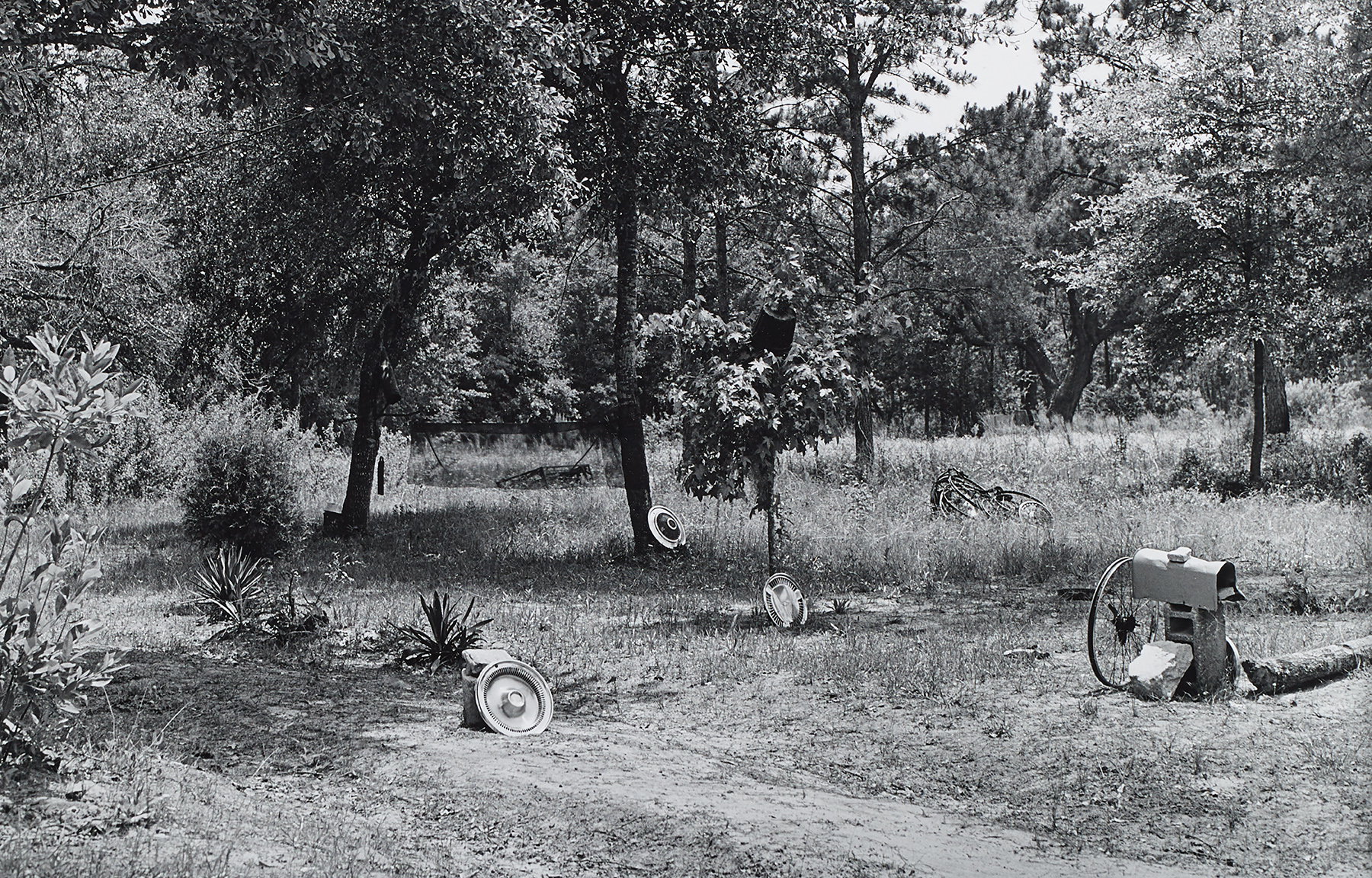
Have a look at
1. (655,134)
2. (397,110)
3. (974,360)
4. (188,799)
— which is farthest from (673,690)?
(974,360)

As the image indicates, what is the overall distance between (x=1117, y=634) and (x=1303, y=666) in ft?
3.63

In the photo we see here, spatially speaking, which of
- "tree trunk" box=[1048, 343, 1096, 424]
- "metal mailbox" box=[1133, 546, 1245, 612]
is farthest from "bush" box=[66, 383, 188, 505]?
"tree trunk" box=[1048, 343, 1096, 424]

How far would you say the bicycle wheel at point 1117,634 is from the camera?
684 cm

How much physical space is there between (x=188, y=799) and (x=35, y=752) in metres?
0.60

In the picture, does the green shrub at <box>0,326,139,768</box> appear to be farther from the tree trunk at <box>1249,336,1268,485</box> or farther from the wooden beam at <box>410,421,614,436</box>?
the tree trunk at <box>1249,336,1268,485</box>

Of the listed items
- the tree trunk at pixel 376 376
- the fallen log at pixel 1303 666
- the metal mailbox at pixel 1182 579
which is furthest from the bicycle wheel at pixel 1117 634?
the tree trunk at pixel 376 376

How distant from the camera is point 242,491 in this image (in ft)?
39.2

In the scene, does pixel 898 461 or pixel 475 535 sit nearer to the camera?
pixel 475 535

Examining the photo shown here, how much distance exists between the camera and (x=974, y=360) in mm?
51719

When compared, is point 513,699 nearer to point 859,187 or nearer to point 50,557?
point 50,557

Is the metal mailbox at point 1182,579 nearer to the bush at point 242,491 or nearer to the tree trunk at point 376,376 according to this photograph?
the bush at point 242,491

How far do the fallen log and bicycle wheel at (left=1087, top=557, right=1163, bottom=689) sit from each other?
29.1 inches

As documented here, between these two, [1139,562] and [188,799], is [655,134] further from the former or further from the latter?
[188,799]

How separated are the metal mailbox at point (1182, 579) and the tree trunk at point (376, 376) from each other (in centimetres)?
1113
